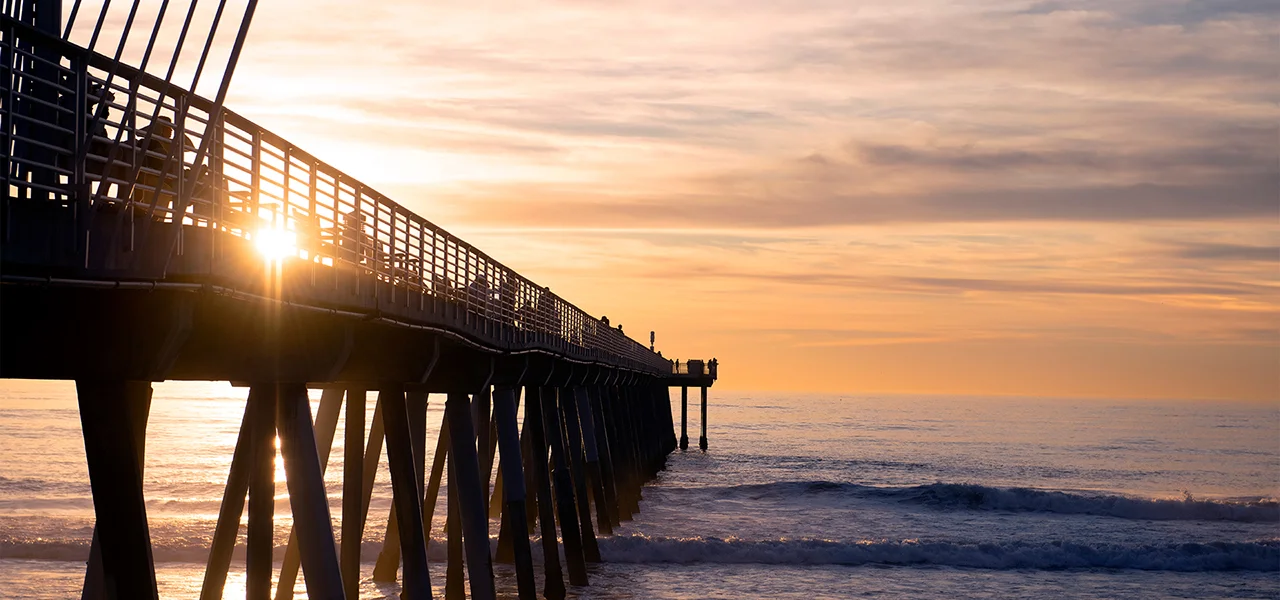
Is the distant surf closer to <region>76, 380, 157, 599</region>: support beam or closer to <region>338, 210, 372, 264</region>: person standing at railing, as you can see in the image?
<region>338, 210, 372, 264</region>: person standing at railing

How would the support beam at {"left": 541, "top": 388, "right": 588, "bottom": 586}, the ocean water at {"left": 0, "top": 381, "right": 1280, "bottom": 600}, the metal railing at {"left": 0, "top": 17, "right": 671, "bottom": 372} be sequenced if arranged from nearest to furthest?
1. the metal railing at {"left": 0, "top": 17, "right": 671, "bottom": 372}
2. the support beam at {"left": 541, "top": 388, "right": 588, "bottom": 586}
3. the ocean water at {"left": 0, "top": 381, "right": 1280, "bottom": 600}

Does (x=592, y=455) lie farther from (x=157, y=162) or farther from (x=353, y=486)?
(x=157, y=162)

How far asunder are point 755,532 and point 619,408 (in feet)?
18.3

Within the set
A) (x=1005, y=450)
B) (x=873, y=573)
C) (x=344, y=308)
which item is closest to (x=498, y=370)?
(x=344, y=308)

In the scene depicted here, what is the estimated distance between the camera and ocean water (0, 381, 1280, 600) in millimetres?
28783

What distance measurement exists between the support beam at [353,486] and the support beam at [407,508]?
1.20 m

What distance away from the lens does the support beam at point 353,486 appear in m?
15.5

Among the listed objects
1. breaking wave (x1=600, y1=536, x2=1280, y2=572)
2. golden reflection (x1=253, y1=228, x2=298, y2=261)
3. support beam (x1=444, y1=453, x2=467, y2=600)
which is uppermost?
golden reflection (x1=253, y1=228, x2=298, y2=261)

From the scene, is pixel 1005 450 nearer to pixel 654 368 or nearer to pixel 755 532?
pixel 654 368

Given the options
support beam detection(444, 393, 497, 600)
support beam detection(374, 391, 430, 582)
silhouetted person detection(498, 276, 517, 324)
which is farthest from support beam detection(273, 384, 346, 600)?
silhouetted person detection(498, 276, 517, 324)

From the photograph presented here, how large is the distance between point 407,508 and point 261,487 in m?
3.41

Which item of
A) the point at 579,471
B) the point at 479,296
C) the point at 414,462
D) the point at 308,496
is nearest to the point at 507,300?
the point at 479,296

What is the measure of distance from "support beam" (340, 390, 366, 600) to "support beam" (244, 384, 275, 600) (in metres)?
3.85

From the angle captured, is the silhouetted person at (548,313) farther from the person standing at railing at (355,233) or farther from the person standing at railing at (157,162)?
the person standing at railing at (157,162)
